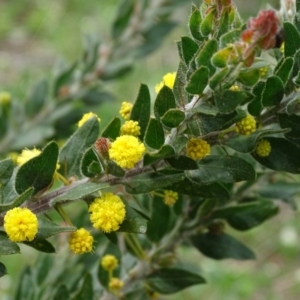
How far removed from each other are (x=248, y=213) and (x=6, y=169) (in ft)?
1.84

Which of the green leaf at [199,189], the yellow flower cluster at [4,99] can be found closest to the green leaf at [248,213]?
the green leaf at [199,189]

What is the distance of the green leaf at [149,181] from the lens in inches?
34.7

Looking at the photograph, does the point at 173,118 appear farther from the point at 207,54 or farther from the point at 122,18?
the point at 122,18

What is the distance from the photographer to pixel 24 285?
4.36 ft

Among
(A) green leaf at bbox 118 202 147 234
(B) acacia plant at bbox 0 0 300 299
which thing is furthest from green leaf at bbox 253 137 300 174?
(A) green leaf at bbox 118 202 147 234

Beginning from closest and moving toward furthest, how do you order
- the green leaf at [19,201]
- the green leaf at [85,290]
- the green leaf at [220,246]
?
the green leaf at [19,201] < the green leaf at [85,290] < the green leaf at [220,246]

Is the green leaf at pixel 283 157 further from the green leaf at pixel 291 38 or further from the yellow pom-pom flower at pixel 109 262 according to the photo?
the yellow pom-pom flower at pixel 109 262

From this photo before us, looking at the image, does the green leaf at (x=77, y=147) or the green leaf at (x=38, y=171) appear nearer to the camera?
the green leaf at (x=38, y=171)

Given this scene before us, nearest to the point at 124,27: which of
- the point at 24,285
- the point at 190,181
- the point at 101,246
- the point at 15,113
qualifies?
the point at 15,113

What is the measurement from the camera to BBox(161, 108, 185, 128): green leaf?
0.83 m

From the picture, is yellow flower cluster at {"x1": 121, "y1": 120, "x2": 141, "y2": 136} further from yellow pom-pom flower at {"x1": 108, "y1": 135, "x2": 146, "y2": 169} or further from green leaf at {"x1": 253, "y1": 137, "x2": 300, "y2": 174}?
green leaf at {"x1": 253, "y1": 137, "x2": 300, "y2": 174}

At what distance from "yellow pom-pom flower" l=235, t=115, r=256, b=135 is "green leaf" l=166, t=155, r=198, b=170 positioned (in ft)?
0.29

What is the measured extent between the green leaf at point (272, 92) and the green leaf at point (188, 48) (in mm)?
126

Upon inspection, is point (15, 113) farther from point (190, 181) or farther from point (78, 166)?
point (190, 181)
